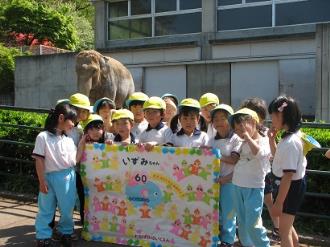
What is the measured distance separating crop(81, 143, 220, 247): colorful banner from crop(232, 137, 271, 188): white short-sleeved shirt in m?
0.24

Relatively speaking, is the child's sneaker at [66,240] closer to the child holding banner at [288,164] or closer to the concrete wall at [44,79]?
the child holding banner at [288,164]

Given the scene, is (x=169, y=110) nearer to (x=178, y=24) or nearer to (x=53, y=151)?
(x=53, y=151)

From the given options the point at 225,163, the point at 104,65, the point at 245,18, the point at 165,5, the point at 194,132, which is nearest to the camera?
the point at 225,163

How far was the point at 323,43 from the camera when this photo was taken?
15234 millimetres

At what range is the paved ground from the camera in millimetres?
5367

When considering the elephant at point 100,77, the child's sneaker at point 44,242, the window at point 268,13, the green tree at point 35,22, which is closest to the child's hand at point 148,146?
the child's sneaker at point 44,242

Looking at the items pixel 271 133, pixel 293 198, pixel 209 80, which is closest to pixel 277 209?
pixel 293 198

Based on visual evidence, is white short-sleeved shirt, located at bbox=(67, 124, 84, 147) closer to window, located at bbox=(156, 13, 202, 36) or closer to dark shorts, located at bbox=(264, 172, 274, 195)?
dark shorts, located at bbox=(264, 172, 274, 195)

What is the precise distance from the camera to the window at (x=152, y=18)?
19.7 m

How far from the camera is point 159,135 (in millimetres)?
5328

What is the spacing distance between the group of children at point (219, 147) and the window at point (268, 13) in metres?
12.4

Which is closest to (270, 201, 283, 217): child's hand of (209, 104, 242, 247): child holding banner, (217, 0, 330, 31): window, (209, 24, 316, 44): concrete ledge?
(209, 104, 242, 247): child holding banner

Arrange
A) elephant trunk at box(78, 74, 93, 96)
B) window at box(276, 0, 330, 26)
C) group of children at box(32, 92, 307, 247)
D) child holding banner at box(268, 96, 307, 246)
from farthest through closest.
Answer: window at box(276, 0, 330, 26) < elephant trunk at box(78, 74, 93, 96) < group of children at box(32, 92, 307, 247) < child holding banner at box(268, 96, 307, 246)

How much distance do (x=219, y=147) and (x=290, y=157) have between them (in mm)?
961
